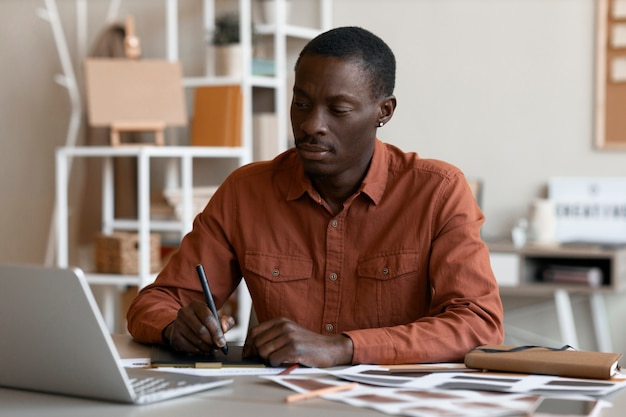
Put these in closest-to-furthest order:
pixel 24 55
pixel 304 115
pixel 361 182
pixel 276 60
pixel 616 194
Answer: pixel 304 115
pixel 361 182
pixel 616 194
pixel 276 60
pixel 24 55

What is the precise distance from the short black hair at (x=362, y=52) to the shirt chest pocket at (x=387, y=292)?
1.07 feet

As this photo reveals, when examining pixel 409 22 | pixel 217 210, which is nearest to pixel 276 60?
pixel 409 22

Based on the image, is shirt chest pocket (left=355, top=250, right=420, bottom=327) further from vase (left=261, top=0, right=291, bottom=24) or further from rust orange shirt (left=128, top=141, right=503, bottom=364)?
vase (left=261, top=0, right=291, bottom=24)

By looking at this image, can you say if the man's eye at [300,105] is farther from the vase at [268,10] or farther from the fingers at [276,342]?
the vase at [268,10]

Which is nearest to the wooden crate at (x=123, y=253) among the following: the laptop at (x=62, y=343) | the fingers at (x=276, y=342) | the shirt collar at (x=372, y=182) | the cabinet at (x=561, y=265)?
the cabinet at (x=561, y=265)

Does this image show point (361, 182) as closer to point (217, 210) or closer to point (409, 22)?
point (217, 210)

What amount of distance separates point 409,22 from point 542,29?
570mm

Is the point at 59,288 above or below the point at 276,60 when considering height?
below

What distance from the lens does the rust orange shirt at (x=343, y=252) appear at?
5.97 ft

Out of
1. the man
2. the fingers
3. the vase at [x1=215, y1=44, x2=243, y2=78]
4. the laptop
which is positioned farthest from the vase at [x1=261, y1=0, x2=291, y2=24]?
the laptop

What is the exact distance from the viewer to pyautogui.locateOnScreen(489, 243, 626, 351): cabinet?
3.59 m

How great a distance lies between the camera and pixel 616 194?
393cm

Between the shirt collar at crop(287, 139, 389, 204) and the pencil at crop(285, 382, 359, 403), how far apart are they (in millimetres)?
618

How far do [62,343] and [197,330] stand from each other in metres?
0.38
